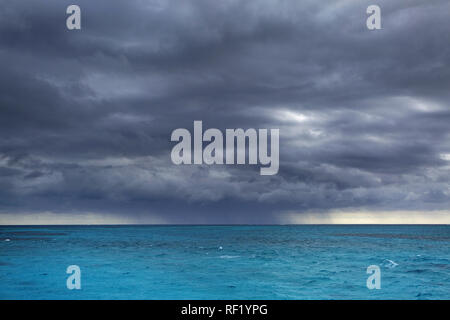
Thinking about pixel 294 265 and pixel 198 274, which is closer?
pixel 198 274

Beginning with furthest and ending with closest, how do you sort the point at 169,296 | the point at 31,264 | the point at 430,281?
the point at 31,264 → the point at 430,281 → the point at 169,296

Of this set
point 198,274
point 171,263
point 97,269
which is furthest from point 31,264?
point 198,274

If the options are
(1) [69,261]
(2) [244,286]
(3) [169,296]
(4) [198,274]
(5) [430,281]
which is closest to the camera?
(3) [169,296]

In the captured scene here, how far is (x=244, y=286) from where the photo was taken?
1470 inches
